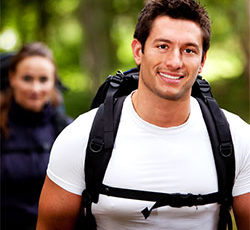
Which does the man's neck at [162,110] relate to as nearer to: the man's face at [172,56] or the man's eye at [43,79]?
the man's face at [172,56]

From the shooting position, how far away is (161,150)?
2951 mm

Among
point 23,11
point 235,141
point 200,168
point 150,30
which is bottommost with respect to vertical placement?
point 200,168

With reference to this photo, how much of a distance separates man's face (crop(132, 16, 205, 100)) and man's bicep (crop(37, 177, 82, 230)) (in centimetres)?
85

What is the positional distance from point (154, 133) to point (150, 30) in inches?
25.5

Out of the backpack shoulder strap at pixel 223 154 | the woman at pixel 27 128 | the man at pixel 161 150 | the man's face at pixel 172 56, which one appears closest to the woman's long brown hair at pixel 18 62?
the woman at pixel 27 128

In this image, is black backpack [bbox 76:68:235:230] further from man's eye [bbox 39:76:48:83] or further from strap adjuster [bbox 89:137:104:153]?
man's eye [bbox 39:76:48:83]

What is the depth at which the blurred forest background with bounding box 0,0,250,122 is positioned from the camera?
1388cm

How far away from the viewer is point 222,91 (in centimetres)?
1555

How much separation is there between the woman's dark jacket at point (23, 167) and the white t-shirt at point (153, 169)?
4.69 feet

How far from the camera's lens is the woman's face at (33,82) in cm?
480

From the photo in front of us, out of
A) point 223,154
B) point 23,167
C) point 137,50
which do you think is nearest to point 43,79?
point 23,167

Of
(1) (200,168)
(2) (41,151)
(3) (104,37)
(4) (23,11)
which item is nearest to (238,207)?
(1) (200,168)

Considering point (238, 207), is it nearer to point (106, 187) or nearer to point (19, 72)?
point (106, 187)

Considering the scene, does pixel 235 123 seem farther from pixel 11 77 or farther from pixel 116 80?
→ pixel 11 77
